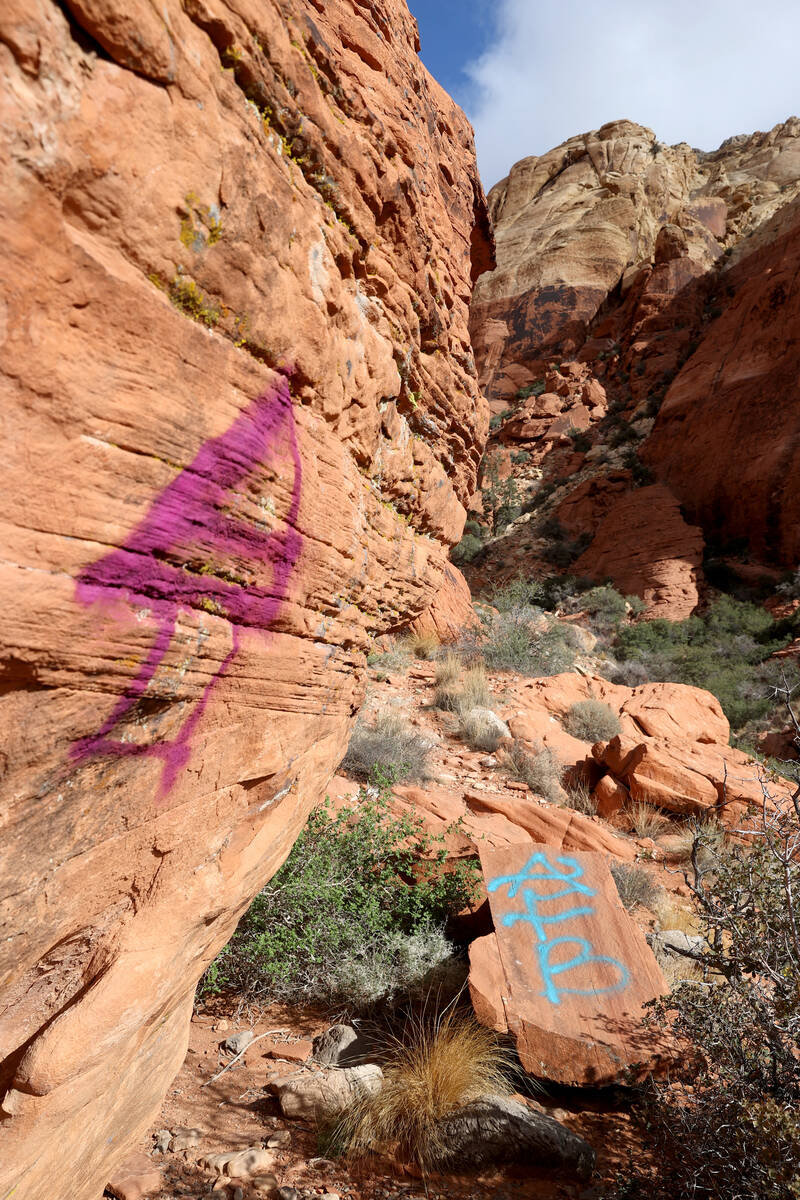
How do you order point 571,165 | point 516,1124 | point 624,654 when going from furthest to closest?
point 571,165
point 624,654
point 516,1124

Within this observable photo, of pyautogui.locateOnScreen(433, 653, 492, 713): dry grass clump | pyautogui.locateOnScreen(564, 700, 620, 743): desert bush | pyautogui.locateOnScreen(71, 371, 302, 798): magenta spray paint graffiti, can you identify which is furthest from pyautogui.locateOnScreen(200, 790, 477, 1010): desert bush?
pyautogui.locateOnScreen(564, 700, 620, 743): desert bush

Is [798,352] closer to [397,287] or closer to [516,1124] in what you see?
[397,287]

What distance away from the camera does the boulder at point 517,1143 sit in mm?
2463

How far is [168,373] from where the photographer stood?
150cm

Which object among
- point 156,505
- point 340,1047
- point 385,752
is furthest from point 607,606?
point 156,505

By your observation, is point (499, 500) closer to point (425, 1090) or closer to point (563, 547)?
point (563, 547)

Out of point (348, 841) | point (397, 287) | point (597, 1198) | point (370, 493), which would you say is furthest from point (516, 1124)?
point (397, 287)

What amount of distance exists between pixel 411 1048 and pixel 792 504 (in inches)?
684

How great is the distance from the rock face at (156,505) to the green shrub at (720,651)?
10.7m

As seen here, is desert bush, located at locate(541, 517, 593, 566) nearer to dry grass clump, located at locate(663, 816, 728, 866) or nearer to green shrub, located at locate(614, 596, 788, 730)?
green shrub, located at locate(614, 596, 788, 730)

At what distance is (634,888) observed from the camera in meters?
4.80

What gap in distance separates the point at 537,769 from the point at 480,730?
834 millimetres

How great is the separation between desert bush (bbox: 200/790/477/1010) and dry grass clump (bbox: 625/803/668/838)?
2757 millimetres

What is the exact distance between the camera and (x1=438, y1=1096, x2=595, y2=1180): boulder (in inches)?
97.0
